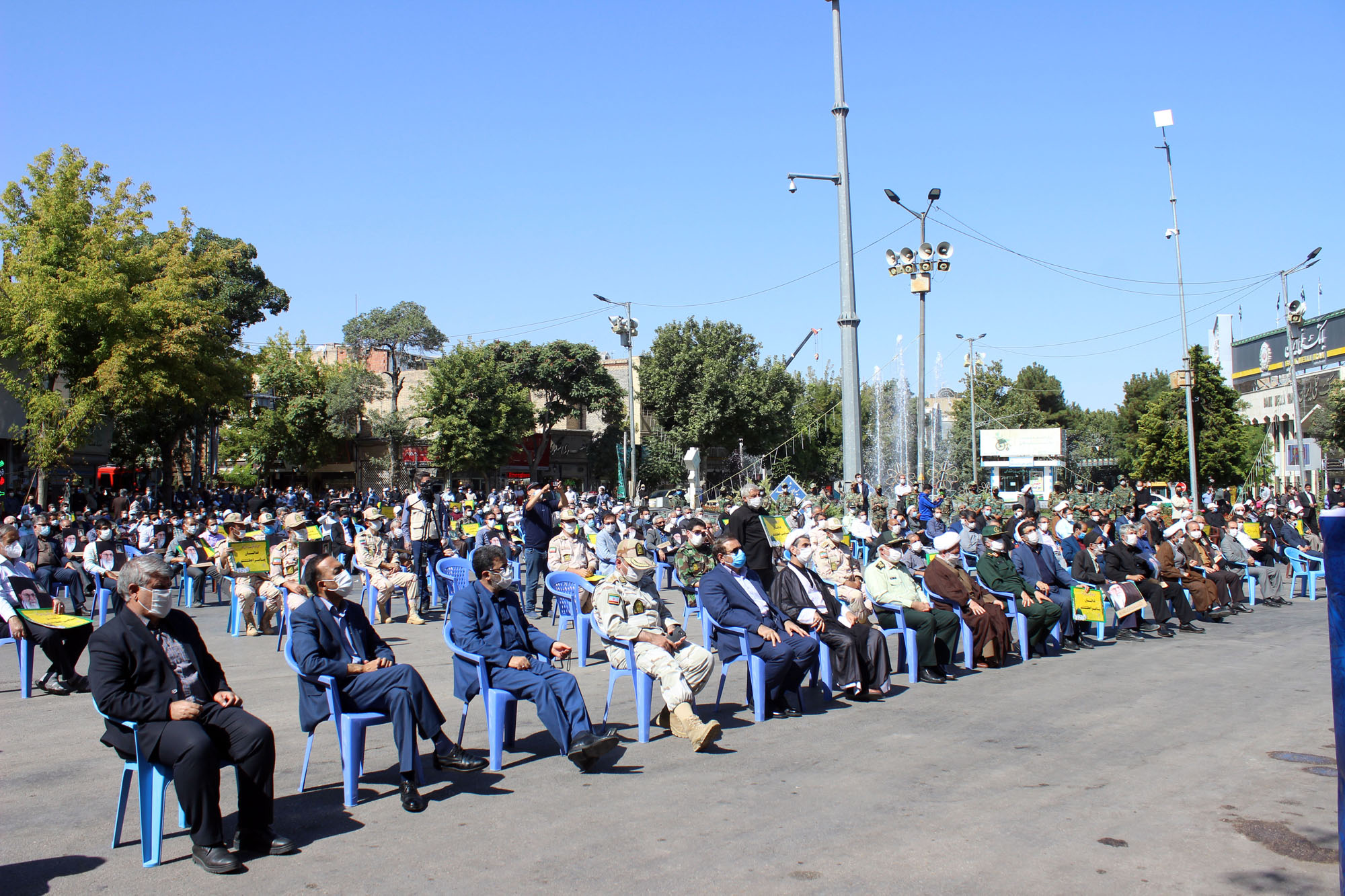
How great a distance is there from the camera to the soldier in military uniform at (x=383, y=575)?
41.7ft

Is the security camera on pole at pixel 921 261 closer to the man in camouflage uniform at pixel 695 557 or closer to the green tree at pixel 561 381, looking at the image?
the man in camouflage uniform at pixel 695 557

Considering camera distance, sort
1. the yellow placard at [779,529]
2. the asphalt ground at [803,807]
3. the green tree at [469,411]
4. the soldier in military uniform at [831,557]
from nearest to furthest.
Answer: the asphalt ground at [803,807]
the soldier in military uniform at [831,557]
the yellow placard at [779,529]
the green tree at [469,411]

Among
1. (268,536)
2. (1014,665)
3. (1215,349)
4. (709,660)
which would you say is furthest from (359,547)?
(1215,349)

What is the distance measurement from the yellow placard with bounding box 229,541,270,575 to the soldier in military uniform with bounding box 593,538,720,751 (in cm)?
704

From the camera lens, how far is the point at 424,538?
1436 centimetres

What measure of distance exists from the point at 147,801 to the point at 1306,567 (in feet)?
59.1

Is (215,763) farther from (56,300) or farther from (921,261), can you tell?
(56,300)

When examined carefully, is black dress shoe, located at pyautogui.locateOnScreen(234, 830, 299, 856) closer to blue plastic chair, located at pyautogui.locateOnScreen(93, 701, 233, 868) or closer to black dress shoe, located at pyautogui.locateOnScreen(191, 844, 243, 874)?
black dress shoe, located at pyautogui.locateOnScreen(191, 844, 243, 874)

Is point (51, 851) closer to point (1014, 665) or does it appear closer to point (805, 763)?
point (805, 763)

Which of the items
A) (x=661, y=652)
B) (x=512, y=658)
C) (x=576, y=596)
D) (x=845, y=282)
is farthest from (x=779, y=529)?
(x=512, y=658)

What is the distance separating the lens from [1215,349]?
263 feet

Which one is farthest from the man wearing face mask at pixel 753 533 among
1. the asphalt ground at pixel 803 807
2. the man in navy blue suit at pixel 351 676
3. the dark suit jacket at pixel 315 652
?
the dark suit jacket at pixel 315 652

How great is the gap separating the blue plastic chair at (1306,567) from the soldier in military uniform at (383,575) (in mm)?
13945

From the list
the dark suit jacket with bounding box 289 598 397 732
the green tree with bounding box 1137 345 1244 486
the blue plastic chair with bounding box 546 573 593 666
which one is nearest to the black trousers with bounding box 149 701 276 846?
the dark suit jacket with bounding box 289 598 397 732
